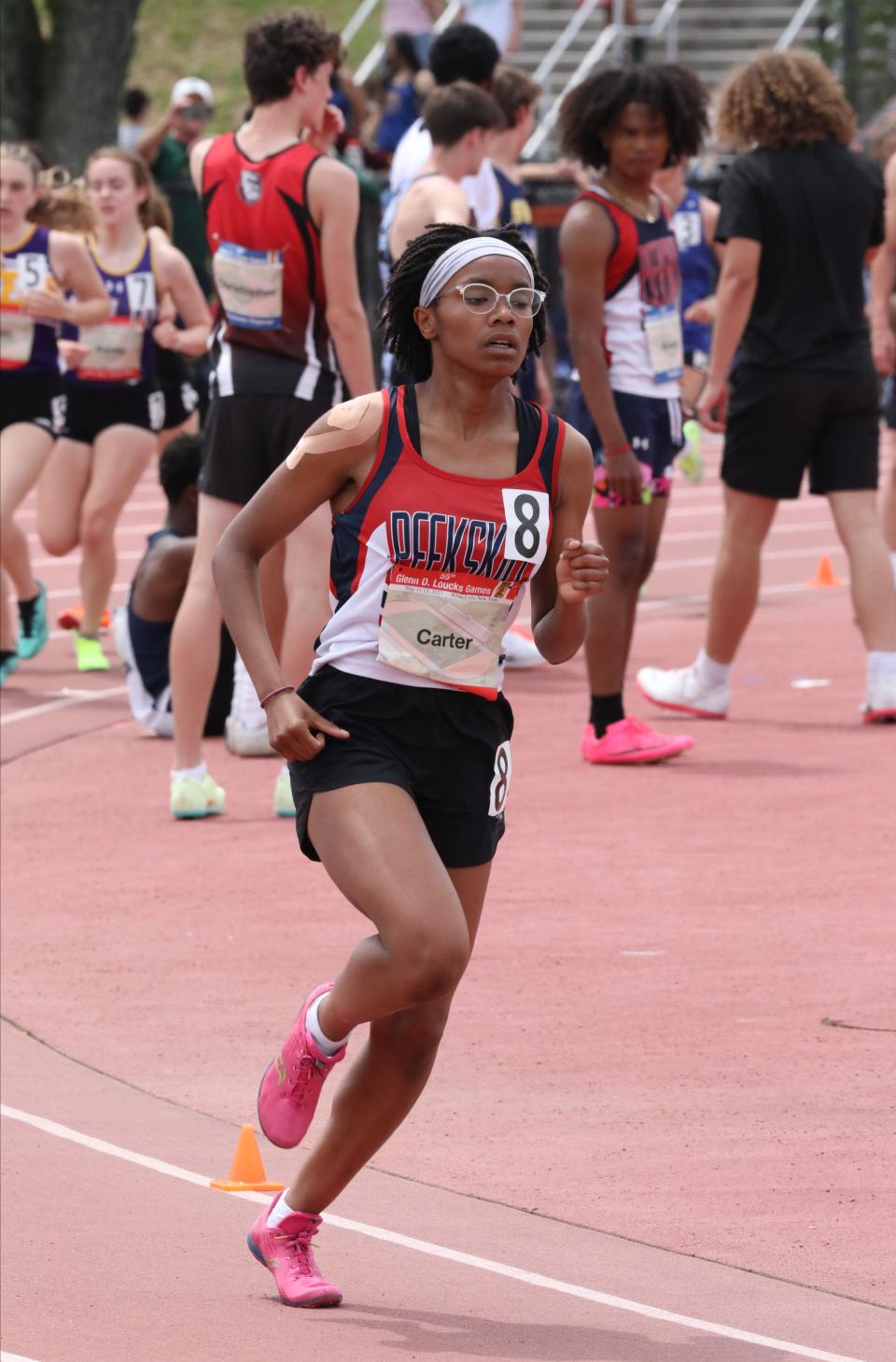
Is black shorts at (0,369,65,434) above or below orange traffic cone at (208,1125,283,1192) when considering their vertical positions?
above

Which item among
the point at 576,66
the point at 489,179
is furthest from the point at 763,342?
the point at 576,66

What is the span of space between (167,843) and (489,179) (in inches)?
169

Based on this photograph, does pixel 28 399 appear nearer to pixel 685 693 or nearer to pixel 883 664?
pixel 685 693

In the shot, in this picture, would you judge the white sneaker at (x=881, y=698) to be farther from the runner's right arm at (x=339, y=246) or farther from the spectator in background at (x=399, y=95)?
the spectator in background at (x=399, y=95)

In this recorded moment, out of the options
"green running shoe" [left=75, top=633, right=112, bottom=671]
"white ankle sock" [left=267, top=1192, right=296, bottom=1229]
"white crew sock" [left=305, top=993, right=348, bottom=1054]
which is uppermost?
"white crew sock" [left=305, top=993, right=348, bottom=1054]

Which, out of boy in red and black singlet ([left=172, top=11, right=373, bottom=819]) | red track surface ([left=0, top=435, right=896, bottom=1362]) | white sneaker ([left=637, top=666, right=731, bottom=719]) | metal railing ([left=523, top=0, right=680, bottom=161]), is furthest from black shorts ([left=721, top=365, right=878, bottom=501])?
metal railing ([left=523, top=0, right=680, bottom=161])

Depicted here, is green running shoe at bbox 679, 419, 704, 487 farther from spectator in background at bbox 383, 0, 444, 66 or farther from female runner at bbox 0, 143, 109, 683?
spectator in background at bbox 383, 0, 444, 66

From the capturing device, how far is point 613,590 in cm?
899

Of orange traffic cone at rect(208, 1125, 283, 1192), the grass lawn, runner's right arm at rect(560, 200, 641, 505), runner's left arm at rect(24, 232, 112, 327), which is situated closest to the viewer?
orange traffic cone at rect(208, 1125, 283, 1192)

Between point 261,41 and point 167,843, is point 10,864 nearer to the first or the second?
point 167,843

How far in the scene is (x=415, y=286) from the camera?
4672mm

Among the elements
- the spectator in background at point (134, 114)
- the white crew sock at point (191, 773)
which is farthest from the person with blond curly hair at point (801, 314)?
the spectator in background at point (134, 114)

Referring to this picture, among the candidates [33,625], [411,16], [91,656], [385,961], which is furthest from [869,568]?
[411,16]

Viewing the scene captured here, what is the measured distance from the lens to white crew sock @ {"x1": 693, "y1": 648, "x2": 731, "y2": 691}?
32.8ft
